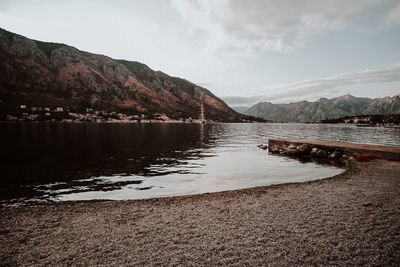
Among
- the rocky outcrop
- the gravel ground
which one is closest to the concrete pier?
the rocky outcrop

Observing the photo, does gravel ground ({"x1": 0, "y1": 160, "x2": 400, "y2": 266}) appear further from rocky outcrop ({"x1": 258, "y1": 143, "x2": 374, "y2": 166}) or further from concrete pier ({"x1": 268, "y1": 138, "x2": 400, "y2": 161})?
concrete pier ({"x1": 268, "y1": 138, "x2": 400, "y2": 161})

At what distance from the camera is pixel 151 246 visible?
8.23 meters

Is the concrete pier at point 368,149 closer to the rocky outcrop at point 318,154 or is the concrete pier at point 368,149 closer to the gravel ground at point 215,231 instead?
the rocky outcrop at point 318,154

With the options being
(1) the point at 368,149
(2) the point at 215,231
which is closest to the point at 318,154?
(1) the point at 368,149

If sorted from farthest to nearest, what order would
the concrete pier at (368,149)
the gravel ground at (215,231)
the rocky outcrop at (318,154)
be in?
the rocky outcrop at (318,154)
the concrete pier at (368,149)
the gravel ground at (215,231)

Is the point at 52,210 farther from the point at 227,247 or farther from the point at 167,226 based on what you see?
the point at 227,247

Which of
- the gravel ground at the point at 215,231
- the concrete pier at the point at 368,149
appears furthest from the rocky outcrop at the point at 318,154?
the gravel ground at the point at 215,231

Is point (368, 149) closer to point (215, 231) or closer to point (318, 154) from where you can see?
point (318, 154)

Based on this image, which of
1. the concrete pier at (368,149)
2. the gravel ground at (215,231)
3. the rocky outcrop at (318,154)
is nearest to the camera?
the gravel ground at (215,231)

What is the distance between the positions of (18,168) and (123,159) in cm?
1206

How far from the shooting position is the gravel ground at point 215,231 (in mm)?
7371

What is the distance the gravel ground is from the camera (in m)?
7.37

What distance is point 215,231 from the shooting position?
9.45 m

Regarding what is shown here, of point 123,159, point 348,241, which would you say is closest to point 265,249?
point 348,241
